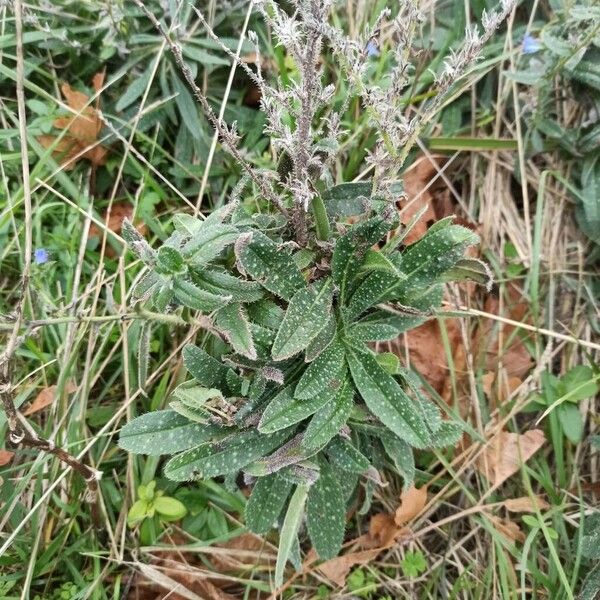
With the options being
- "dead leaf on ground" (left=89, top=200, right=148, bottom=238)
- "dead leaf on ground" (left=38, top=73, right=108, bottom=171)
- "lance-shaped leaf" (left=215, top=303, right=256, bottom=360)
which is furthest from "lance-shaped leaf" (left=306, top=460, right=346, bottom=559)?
"dead leaf on ground" (left=38, top=73, right=108, bottom=171)

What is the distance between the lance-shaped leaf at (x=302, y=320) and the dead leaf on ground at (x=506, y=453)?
28.4 inches

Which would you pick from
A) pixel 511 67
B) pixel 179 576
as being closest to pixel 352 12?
pixel 511 67

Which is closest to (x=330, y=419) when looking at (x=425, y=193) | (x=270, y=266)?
(x=270, y=266)

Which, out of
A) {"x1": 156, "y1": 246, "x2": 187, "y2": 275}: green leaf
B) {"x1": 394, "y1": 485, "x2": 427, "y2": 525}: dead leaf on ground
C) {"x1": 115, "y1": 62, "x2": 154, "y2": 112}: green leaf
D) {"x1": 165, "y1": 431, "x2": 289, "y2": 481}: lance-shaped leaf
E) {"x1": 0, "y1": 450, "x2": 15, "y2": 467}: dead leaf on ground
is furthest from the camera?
{"x1": 115, "y1": 62, "x2": 154, "y2": 112}: green leaf

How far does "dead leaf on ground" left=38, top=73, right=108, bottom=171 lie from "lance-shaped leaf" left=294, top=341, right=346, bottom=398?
3.12 ft

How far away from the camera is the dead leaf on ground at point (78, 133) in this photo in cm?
180

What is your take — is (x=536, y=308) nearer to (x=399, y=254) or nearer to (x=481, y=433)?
(x=481, y=433)

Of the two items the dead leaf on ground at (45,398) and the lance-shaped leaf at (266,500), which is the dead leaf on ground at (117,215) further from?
the lance-shaped leaf at (266,500)

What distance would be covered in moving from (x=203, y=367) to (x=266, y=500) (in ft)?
1.09

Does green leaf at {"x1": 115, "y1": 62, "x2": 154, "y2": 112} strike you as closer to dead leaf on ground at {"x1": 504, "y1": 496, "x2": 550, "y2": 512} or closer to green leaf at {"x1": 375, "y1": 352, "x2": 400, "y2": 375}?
green leaf at {"x1": 375, "y1": 352, "x2": 400, "y2": 375}

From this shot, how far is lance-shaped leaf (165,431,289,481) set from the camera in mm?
1291

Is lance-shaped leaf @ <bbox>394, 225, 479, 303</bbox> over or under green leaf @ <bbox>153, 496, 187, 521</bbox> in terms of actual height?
over

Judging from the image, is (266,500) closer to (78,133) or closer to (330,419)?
(330,419)

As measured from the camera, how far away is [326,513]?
140cm
